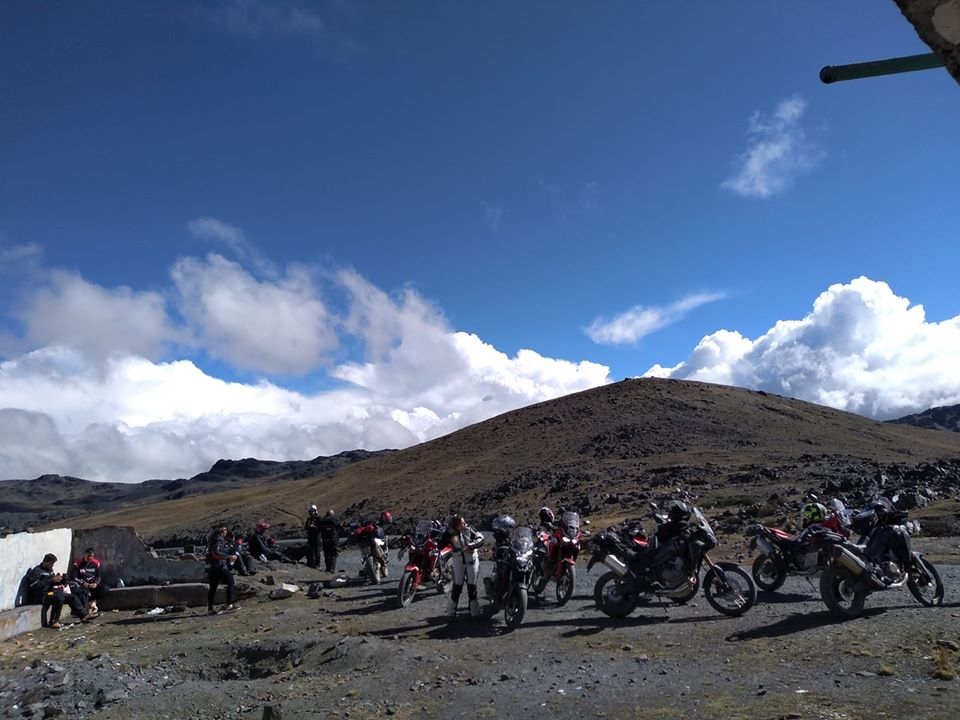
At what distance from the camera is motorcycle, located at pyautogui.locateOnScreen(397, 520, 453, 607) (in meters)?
11.9

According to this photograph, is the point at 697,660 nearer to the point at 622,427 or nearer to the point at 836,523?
the point at 836,523

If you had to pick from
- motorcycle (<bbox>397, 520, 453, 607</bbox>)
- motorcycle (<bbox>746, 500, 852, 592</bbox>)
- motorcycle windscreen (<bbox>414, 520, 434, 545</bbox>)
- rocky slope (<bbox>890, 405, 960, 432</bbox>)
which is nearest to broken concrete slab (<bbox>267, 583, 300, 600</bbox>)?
motorcycle (<bbox>397, 520, 453, 607</bbox>)


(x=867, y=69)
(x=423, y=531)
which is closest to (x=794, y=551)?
(x=423, y=531)

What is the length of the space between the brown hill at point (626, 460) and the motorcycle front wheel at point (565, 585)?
1752cm

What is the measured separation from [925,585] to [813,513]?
7.84ft

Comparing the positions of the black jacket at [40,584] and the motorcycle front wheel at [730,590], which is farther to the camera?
the black jacket at [40,584]

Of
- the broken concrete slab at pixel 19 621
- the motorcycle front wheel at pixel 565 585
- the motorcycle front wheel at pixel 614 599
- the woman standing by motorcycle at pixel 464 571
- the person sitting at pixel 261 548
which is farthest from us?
the person sitting at pixel 261 548

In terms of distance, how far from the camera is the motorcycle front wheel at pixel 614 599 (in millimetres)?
9289

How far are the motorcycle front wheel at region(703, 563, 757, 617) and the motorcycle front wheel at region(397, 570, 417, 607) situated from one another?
16.6 feet

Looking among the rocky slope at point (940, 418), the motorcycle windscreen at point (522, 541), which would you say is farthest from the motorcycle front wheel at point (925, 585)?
the rocky slope at point (940, 418)

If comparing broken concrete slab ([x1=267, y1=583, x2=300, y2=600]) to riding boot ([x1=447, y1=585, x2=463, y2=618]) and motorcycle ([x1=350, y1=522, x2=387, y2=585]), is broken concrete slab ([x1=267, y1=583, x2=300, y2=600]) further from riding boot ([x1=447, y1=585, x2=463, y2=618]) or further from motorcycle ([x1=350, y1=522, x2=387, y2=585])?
riding boot ([x1=447, y1=585, x2=463, y2=618])

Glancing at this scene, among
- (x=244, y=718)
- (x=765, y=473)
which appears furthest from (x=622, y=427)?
(x=244, y=718)

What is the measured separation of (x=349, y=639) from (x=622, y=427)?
55.3 m

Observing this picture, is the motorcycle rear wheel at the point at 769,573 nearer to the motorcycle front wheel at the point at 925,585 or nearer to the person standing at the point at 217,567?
the motorcycle front wheel at the point at 925,585
